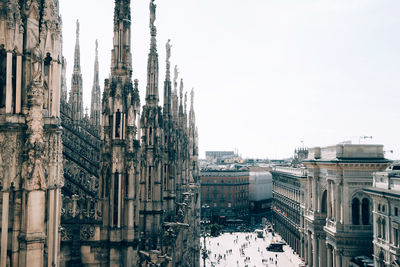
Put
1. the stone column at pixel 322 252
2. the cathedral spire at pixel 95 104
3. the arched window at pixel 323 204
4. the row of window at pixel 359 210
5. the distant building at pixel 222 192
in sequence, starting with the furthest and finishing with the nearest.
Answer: the distant building at pixel 222 192
the arched window at pixel 323 204
the stone column at pixel 322 252
the cathedral spire at pixel 95 104
the row of window at pixel 359 210

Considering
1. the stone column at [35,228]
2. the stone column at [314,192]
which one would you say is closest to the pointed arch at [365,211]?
the stone column at [314,192]

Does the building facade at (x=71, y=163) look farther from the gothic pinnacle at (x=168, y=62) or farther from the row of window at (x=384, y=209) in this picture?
the row of window at (x=384, y=209)

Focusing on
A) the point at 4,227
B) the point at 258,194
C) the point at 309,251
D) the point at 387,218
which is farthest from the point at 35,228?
the point at 258,194

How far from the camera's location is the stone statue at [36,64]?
7785mm

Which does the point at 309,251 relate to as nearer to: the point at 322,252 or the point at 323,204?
the point at 322,252

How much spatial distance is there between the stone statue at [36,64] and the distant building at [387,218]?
99.5 ft

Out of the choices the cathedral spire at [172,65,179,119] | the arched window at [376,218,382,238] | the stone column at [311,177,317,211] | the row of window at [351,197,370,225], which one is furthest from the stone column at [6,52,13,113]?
the stone column at [311,177,317,211]

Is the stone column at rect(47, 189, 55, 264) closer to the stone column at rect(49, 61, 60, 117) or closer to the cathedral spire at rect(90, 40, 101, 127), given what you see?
the stone column at rect(49, 61, 60, 117)

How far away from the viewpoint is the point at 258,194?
123m

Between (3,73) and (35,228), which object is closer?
(35,228)

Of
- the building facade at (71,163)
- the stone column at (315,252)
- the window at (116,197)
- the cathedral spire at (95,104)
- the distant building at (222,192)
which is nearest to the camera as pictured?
the building facade at (71,163)

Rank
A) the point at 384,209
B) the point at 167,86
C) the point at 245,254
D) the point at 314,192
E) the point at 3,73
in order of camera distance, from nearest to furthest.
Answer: the point at 3,73
the point at 167,86
the point at 384,209
the point at 314,192
the point at 245,254

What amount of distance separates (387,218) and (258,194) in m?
90.5

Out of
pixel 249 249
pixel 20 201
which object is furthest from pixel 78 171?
pixel 249 249
